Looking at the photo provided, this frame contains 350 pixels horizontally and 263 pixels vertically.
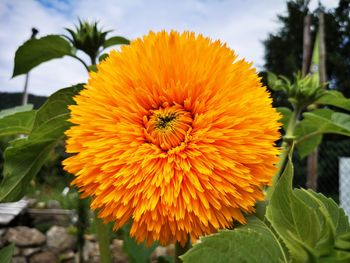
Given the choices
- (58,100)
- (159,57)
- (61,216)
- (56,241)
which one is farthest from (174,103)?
(61,216)

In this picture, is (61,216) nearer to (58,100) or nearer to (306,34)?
(306,34)

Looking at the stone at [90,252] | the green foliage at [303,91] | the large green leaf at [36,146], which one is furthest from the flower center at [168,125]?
the stone at [90,252]

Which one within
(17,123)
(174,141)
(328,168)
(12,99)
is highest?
(12,99)

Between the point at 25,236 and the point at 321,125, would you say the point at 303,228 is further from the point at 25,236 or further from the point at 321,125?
the point at 25,236

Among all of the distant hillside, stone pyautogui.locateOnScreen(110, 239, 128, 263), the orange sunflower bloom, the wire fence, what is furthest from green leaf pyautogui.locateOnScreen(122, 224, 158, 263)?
the distant hillside

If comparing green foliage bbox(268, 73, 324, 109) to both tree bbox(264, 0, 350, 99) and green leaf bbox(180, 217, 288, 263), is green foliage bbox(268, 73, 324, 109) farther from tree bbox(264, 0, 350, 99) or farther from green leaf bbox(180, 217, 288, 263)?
tree bbox(264, 0, 350, 99)

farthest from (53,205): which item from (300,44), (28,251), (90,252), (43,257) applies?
(300,44)
